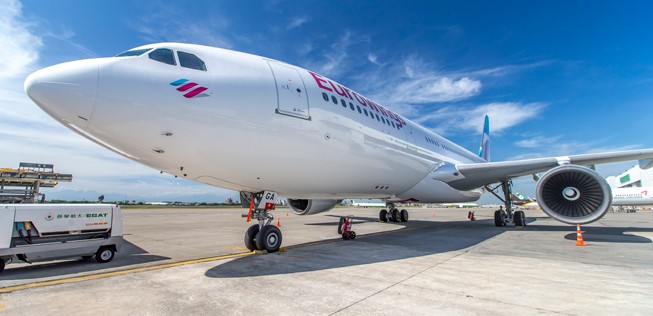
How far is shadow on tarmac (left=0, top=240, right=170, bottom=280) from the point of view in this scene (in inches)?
204

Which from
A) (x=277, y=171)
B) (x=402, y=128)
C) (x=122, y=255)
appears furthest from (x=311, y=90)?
(x=122, y=255)

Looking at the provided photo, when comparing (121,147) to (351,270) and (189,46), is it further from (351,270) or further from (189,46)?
(351,270)

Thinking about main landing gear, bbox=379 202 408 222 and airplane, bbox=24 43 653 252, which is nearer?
airplane, bbox=24 43 653 252

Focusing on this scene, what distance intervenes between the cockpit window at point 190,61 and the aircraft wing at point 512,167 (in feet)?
30.2

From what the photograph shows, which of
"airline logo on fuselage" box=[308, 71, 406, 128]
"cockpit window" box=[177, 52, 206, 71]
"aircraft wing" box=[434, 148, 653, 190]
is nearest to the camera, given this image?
"cockpit window" box=[177, 52, 206, 71]

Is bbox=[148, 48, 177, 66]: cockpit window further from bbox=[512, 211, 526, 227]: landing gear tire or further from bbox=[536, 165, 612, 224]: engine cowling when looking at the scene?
bbox=[512, 211, 526, 227]: landing gear tire

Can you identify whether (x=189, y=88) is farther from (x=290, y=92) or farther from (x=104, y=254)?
(x=104, y=254)

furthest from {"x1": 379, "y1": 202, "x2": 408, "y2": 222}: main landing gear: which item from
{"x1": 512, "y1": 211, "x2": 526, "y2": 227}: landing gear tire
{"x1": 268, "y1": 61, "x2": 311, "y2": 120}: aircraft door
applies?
{"x1": 268, "y1": 61, "x2": 311, "y2": 120}: aircraft door

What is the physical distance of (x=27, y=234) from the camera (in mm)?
5551

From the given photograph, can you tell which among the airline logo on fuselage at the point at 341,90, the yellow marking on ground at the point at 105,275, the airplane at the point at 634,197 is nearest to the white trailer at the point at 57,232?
the yellow marking on ground at the point at 105,275

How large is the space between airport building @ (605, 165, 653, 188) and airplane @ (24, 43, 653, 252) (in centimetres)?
7372

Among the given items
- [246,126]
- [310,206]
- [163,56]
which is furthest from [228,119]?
[310,206]

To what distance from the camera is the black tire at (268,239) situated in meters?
6.80

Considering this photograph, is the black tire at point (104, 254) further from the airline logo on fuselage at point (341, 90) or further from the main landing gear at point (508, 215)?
the main landing gear at point (508, 215)
